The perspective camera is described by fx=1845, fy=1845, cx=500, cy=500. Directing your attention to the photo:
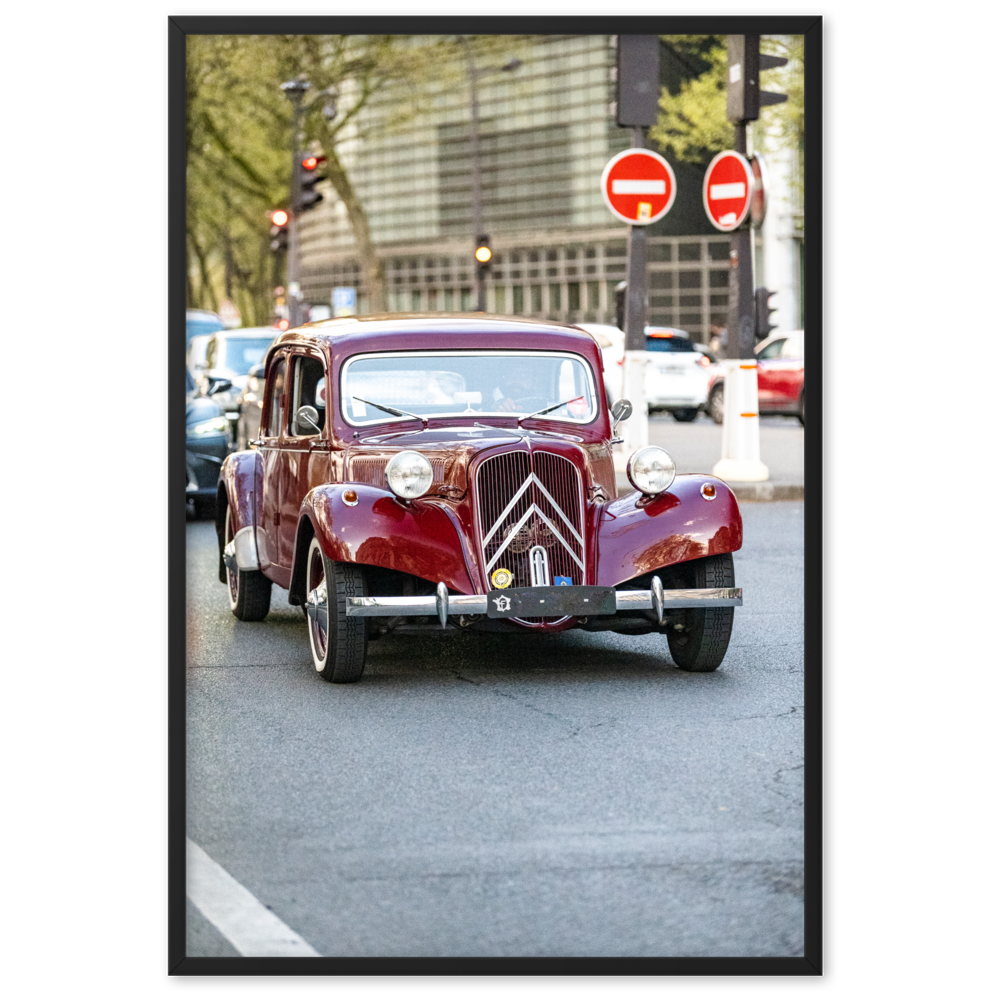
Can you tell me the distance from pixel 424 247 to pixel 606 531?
49.0 metres

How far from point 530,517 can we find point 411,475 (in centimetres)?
52

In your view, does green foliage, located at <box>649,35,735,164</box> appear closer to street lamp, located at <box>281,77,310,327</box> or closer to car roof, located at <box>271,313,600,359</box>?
street lamp, located at <box>281,77,310,327</box>

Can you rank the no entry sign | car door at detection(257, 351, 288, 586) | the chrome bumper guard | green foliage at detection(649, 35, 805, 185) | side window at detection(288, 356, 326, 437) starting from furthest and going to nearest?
green foliage at detection(649, 35, 805, 185)
the no entry sign
car door at detection(257, 351, 288, 586)
side window at detection(288, 356, 326, 437)
the chrome bumper guard

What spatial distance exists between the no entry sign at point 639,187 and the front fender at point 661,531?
839cm

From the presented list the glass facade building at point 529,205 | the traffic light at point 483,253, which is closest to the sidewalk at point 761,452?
the traffic light at point 483,253

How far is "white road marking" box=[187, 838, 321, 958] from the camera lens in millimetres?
4023

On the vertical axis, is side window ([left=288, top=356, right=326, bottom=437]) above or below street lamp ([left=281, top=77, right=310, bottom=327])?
below

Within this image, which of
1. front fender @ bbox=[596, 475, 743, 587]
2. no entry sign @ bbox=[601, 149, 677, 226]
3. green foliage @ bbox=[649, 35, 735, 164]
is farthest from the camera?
green foliage @ bbox=[649, 35, 735, 164]

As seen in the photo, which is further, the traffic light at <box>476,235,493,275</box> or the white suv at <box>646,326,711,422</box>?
the white suv at <box>646,326,711,422</box>

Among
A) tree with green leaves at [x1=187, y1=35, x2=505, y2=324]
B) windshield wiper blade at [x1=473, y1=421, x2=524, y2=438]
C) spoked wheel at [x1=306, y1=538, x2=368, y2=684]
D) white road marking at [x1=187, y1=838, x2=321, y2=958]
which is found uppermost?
tree with green leaves at [x1=187, y1=35, x2=505, y2=324]

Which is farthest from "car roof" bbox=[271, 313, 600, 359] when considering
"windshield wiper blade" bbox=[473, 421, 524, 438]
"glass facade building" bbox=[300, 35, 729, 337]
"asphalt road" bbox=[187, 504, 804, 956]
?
"glass facade building" bbox=[300, 35, 729, 337]

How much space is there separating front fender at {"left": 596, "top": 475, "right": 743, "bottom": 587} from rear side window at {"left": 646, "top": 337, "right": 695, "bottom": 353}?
22.4m
